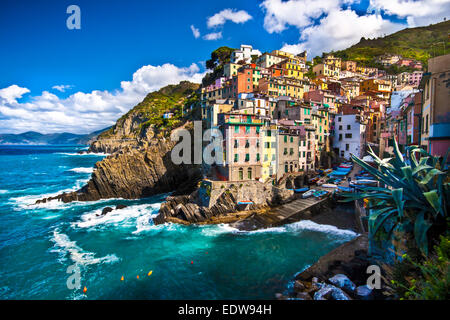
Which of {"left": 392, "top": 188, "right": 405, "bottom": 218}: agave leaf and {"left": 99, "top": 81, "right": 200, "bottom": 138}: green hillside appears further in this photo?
{"left": 99, "top": 81, "right": 200, "bottom": 138}: green hillside

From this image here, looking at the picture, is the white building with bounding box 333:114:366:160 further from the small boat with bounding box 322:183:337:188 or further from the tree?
the tree

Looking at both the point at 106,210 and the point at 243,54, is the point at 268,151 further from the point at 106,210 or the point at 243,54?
the point at 243,54

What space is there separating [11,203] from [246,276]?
48.1m

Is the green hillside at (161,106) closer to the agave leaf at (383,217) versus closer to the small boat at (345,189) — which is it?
the small boat at (345,189)

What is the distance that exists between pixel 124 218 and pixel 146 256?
42.3 feet

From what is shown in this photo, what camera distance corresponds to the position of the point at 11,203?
42.8m

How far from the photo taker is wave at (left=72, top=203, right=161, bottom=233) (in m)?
31.7

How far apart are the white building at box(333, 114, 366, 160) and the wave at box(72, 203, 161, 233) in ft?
136

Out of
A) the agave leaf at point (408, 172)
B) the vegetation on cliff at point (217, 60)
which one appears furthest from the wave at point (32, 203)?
the vegetation on cliff at point (217, 60)

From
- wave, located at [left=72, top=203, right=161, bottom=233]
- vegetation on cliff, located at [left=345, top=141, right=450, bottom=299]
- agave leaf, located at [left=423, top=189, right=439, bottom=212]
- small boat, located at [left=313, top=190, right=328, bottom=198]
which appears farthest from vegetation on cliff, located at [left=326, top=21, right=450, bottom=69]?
agave leaf, located at [left=423, top=189, right=439, bottom=212]

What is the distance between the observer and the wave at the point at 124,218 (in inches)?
1248

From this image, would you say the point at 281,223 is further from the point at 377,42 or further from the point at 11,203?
the point at 377,42

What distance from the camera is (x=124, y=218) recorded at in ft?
112
